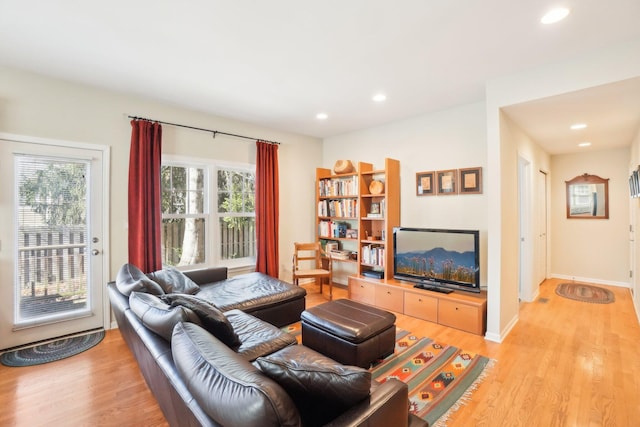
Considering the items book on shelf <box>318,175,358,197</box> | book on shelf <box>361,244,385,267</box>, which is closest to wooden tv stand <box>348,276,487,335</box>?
book on shelf <box>361,244,385,267</box>

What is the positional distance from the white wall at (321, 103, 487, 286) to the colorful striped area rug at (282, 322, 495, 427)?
1.28 meters

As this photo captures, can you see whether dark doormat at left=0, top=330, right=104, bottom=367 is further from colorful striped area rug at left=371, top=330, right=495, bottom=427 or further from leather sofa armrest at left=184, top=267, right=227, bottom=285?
colorful striped area rug at left=371, top=330, right=495, bottom=427

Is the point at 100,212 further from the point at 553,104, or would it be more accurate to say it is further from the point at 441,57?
the point at 553,104

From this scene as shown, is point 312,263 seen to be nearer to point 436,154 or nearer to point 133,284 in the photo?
point 436,154

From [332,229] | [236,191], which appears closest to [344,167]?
[332,229]

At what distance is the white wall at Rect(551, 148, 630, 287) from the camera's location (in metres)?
4.88

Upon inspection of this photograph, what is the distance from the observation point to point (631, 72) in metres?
2.21

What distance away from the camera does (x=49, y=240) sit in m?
2.96

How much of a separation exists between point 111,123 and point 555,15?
4082mm

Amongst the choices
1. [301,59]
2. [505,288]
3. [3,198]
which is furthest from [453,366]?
[3,198]

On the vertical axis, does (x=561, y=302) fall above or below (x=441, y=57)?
below

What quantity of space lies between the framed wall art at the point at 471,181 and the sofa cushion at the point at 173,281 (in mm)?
3328

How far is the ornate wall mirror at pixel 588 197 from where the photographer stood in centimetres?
504

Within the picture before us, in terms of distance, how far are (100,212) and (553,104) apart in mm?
4664
